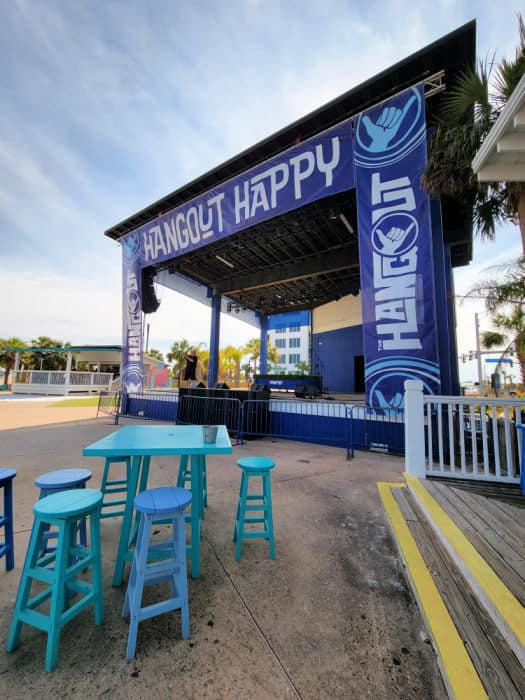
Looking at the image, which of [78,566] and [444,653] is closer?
[444,653]

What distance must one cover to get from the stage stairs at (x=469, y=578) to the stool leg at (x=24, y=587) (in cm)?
215

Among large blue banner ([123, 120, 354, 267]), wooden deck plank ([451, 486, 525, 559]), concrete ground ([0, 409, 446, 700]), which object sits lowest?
concrete ground ([0, 409, 446, 700])

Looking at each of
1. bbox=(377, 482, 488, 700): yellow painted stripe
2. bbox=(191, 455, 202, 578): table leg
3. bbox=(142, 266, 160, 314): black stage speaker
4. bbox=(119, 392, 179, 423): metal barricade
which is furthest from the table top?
bbox=(142, 266, 160, 314): black stage speaker

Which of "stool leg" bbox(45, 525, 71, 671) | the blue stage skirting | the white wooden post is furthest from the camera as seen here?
the blue stage skirting

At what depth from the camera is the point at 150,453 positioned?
2.07 meters

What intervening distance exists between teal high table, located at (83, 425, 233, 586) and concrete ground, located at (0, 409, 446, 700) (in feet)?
0.68

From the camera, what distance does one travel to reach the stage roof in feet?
23.5

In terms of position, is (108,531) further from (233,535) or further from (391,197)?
(391,197)

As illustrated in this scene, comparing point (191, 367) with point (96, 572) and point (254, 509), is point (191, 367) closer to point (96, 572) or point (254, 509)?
point (254, 509)

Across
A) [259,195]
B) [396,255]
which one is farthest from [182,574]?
[259,195]

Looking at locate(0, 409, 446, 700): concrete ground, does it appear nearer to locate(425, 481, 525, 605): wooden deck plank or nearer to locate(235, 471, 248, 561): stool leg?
locate(235, 471, 248, 561): stool leg

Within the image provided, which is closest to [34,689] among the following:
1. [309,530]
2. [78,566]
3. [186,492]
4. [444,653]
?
[78,566]

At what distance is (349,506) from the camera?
136 inches

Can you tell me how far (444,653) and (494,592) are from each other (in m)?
0.50
